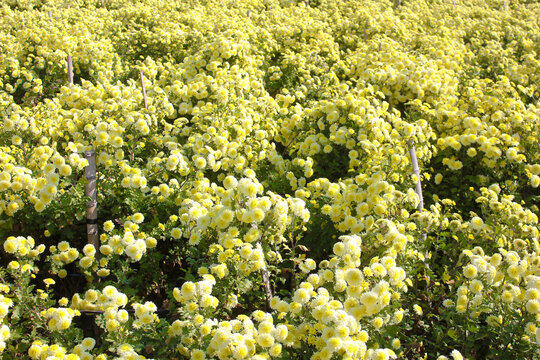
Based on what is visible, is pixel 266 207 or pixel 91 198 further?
pixel 91 198

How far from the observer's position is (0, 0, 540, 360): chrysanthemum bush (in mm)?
2395

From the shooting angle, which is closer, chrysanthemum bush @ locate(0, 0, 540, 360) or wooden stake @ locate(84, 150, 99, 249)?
chrysanthemum bush @ locate(0, 0, 540, 360)

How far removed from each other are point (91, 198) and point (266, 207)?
4.55ft

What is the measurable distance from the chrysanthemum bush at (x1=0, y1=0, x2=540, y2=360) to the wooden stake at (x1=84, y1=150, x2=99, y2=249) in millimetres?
85

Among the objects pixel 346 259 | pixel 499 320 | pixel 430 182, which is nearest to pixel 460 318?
pixel 499 320

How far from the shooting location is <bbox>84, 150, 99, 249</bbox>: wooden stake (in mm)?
3186

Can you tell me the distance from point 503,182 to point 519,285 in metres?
1.84

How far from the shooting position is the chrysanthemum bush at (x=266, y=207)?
239cm

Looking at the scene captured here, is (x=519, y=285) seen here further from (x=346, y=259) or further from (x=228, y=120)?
(x=228, y=120)

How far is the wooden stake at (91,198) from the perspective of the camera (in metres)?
3.19

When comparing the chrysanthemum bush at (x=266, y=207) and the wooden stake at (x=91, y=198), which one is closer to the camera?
the chrysanthemum bush at (x=266, y=207)

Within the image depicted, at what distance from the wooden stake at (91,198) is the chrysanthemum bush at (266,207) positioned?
85 millimetres

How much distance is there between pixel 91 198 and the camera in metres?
3.21

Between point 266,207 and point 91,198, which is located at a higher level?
point 266,207
